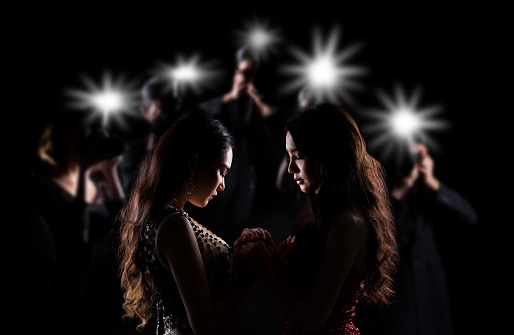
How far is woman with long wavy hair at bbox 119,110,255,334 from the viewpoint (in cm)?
114

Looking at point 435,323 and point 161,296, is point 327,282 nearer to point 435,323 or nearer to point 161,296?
point 161,296

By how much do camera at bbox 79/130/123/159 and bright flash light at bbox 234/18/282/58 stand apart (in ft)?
3.62

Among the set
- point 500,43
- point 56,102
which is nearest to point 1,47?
point 56,102

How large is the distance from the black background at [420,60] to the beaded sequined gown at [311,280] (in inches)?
80.3

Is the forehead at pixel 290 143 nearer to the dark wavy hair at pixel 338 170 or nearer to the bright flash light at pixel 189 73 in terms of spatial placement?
the dark wavy hair at pixel 338 170

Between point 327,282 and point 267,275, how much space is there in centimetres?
16

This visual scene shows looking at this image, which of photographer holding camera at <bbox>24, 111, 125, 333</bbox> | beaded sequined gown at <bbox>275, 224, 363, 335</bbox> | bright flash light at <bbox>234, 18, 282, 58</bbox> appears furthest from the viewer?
bright flash light at <bbox>234, 18, 282, 58</bbox>

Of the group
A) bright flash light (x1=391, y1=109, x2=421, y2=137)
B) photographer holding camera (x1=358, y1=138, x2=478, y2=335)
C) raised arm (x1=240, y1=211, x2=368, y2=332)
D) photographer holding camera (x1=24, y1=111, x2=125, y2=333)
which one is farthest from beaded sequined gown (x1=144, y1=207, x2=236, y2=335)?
bright flash light (x1=391, y1=109, x2=421, y2=137)

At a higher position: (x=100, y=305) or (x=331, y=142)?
(x=331, y=142)

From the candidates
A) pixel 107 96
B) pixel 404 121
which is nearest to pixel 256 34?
pixel 107 96

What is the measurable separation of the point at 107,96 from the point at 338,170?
2.18m

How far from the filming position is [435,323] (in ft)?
9.71

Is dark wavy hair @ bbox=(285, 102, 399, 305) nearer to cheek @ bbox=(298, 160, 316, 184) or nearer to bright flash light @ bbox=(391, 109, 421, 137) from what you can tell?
cheek @ bbox=(298, 160, 316, 184)

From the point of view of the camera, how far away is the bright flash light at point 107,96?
2.94 metres
